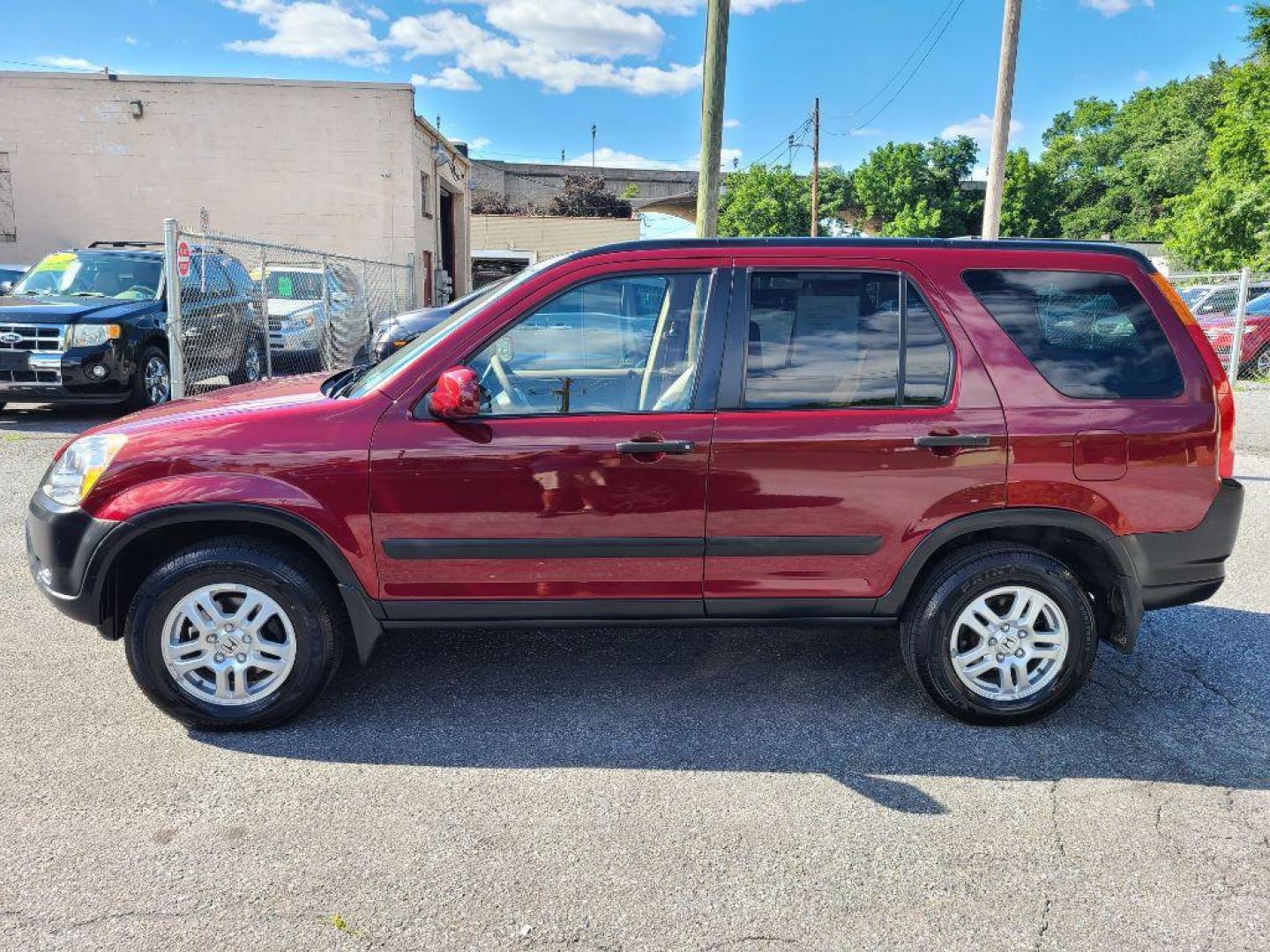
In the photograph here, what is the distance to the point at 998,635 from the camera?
3.61 meters

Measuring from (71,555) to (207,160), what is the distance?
21.5 metres

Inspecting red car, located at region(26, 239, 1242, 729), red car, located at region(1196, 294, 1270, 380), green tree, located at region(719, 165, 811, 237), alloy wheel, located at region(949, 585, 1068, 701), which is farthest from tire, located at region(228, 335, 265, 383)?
green tree, located at region(719, 165, 811, 237)

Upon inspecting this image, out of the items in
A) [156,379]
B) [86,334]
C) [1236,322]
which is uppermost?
[1236,322]

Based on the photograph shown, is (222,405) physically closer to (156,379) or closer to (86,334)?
(86,334)

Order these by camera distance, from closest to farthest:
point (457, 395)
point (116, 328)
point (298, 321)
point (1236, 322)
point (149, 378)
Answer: point (457, 395) < point (116, 328) < point (149, 378) < point (298, 321) < point (1236, 322)

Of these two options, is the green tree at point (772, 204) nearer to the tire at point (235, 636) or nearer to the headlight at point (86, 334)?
the headlight at point (86, 334)

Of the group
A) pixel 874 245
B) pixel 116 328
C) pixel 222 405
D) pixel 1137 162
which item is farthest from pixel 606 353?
pixel 1137 162

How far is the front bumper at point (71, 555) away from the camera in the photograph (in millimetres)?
3391

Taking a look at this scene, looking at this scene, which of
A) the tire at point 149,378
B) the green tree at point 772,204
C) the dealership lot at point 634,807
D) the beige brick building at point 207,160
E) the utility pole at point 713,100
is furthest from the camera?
the green tree at point 772,204

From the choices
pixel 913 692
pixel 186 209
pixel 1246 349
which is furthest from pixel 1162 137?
pixel 913 692

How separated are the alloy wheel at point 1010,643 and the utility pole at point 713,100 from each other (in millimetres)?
6065

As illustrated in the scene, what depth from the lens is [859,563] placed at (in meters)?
3.55

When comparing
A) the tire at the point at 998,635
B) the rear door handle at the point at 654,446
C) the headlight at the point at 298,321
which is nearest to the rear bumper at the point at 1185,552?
the tire at the point at 998,635

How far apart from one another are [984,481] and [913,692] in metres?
1.04
